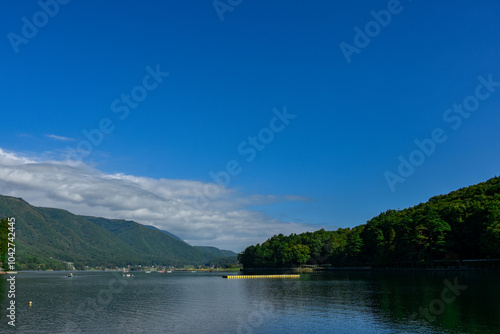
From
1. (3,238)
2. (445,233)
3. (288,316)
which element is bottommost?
(288,316)

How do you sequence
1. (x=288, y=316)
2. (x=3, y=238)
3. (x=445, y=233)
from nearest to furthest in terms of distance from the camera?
(x=288, y=316) → (x=445, y=233) → (x=3, y=238)

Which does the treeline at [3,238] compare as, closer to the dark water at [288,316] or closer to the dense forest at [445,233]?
the dark water at [288,316]

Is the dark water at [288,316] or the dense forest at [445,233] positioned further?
the dense forest at [445,233]

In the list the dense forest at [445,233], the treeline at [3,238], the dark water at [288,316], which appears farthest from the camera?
the treeline at [3,238]

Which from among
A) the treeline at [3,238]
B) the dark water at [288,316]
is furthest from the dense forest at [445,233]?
the treeline at [3,238]

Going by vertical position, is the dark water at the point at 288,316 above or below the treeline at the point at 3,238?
below

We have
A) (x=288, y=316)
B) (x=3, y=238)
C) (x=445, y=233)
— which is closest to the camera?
(x=288, y=316)

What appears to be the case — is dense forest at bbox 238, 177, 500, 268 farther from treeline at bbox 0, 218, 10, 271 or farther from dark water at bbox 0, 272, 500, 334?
treeline at bbox 0, 218, 10, 271

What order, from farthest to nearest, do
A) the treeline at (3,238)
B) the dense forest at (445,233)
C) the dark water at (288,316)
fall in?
the treeline at (3,238), the dense forest at (445,233), the dark water at (288,316)

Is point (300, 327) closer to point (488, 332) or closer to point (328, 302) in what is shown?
point (488, 332)

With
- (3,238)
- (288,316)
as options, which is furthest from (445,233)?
(3,238)

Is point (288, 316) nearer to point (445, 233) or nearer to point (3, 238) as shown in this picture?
point (445, 233)

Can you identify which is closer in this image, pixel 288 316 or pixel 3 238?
pixel 288 316

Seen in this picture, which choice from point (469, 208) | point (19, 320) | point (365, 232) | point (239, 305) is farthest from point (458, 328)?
point (365, 232)
